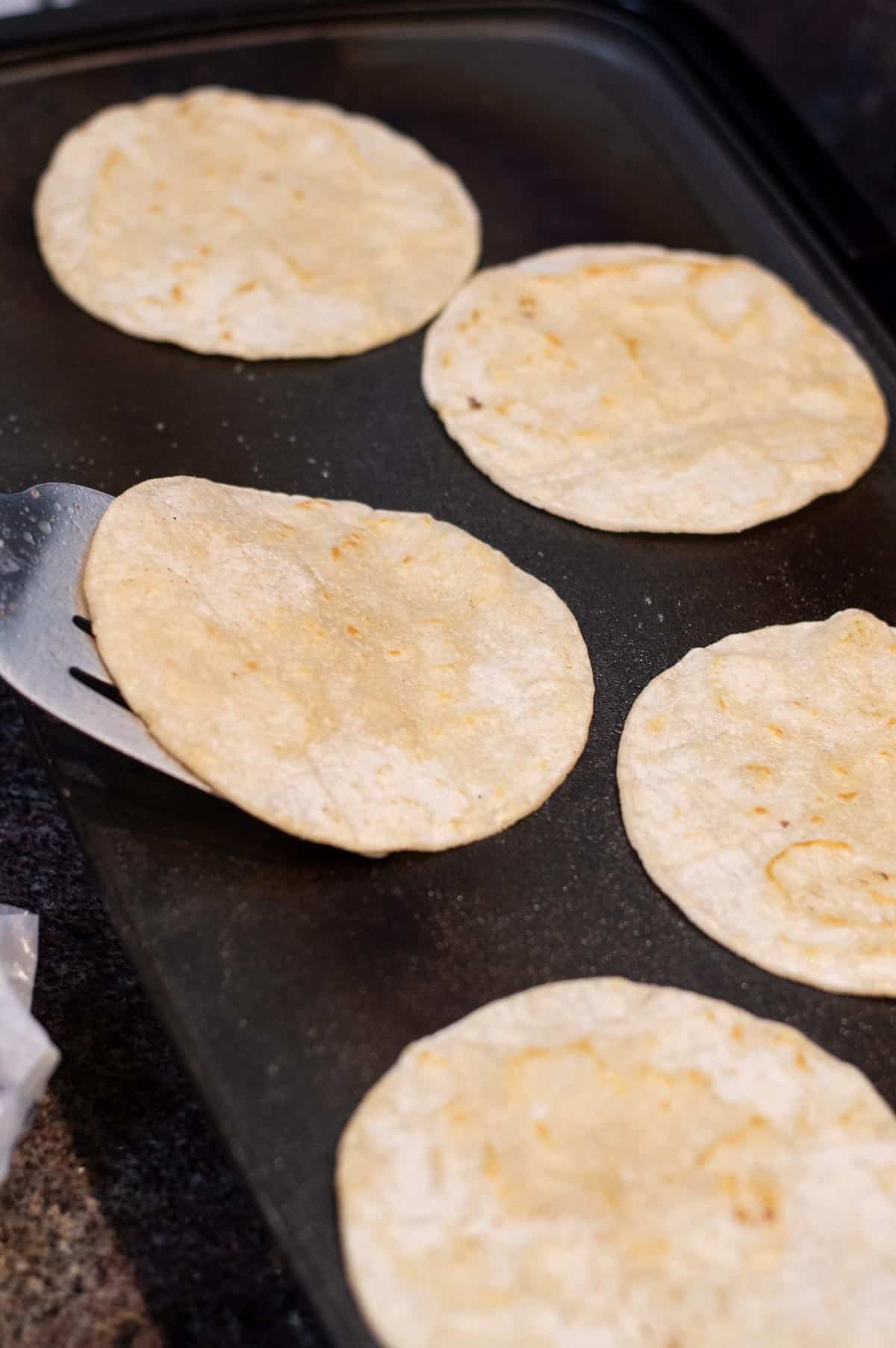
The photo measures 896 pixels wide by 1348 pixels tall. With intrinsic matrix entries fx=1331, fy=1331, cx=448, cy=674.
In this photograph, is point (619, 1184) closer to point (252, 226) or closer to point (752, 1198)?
point (752, 1198)

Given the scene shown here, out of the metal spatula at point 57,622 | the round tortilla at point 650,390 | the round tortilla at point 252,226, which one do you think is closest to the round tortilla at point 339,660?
the metal spatula at point 57,622

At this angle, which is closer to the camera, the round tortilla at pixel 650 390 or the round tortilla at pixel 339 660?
the round tortilla at pixel 339 660

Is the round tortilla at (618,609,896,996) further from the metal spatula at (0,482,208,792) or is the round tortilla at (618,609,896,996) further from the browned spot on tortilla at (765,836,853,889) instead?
the metal spatula at (0,482,208,792)

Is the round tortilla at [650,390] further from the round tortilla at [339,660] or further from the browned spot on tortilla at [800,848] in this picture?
the browned spot on tortilla at [800,848]

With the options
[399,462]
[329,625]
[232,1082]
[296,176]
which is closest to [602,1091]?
[232,1082]

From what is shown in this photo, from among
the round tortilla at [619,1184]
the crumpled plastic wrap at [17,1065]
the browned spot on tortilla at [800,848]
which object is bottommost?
the crumpled plastic wrap at [17,1065]

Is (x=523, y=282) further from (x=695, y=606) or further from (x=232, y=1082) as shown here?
(x=232, y=1082)

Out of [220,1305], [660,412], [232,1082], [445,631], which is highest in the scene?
[660,412]
